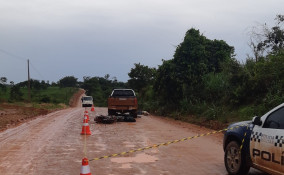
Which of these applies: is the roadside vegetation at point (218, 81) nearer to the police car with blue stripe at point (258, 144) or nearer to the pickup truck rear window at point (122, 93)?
the pickup truck rear window at point (122, 93)

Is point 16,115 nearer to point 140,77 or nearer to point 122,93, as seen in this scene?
point 122,93

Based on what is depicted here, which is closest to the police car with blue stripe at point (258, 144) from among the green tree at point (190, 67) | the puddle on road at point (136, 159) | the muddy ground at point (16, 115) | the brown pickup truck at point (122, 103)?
the puddle on road at point (136, 159)

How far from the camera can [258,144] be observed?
5914 millimetres

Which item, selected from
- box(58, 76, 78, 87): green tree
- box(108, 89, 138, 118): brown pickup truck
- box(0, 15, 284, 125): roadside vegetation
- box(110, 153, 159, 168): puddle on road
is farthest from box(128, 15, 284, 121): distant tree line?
box(58, 76, 78, 87): green tree

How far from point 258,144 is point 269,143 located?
364 millimetres

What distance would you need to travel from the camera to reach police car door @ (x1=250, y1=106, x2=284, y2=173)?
535 centimetres

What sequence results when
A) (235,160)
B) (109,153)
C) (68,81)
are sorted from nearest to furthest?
(235,160) < (109,153) < (68,81)

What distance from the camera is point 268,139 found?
5.61m

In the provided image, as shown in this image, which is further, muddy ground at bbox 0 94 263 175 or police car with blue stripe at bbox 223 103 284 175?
muddy ground at bbox 0 94 263 175

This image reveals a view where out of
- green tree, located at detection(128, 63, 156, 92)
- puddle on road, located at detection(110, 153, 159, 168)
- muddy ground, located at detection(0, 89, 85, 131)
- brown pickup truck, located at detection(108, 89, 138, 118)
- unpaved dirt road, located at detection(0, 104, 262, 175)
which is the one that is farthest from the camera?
green tree, located at detection(128, 63, 156, 92)

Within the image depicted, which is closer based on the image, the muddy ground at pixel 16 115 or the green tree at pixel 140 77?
the muddy ground at pixel 16 115

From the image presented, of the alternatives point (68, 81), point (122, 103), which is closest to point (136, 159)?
point (122, 103)

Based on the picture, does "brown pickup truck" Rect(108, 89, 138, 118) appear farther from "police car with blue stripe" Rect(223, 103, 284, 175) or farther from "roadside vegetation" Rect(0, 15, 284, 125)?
"police car with blue stripe" Rect(223, 103, 284, 175)

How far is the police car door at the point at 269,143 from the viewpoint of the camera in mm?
5346
